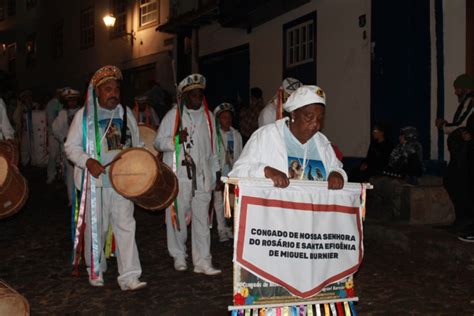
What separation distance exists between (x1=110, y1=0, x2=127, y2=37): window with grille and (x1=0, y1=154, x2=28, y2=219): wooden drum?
17.6m

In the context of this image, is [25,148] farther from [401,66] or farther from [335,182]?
[335,182]

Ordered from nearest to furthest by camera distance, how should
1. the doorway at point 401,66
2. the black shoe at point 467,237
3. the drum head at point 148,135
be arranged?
1. the black shoe at point 467,237
2. the drum head at point 148,135
3. the doorway at point 401,66

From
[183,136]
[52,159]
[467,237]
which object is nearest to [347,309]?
[183,136]

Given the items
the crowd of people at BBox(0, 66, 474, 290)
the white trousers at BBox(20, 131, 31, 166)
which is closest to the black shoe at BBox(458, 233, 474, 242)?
the crowd of people at BBox(0, 66, 474, 290)

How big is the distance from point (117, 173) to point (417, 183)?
5365mm

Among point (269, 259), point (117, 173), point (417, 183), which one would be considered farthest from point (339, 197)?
point (417, 183)

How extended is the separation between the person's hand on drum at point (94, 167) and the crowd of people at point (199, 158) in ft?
0.04

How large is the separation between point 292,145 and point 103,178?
2539mm

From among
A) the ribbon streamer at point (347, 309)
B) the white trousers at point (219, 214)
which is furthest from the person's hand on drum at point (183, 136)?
the ribbon streamer at point (347, 309)

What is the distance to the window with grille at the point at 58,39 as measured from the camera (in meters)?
30.8

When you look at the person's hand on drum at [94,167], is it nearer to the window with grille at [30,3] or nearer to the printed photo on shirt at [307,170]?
the printed photo on shirt at [307,170]

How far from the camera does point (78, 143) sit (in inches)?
243

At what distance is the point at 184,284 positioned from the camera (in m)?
6.40

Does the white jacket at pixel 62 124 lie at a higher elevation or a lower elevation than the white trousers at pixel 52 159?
higher
